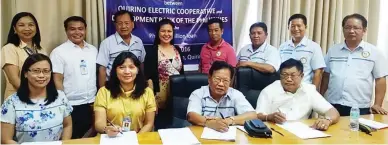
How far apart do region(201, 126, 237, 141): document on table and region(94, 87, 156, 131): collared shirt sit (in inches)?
18.0

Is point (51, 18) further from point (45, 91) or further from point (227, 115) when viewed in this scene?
point (227, 115)

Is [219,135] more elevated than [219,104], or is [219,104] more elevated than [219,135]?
[219,104]

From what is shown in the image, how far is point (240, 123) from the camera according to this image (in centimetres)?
218

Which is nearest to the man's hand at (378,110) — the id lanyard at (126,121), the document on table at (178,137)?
the document on table at (178,137)

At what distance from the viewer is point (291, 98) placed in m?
2.43

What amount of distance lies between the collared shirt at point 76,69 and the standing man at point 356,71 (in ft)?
6.64

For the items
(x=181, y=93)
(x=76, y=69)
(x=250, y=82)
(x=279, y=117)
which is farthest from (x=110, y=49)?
(x=279, y=117)

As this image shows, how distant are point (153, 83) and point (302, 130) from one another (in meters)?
1.26

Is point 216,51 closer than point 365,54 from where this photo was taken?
No

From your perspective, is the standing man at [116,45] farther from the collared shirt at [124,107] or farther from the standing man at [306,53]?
the standing man at [306,53]

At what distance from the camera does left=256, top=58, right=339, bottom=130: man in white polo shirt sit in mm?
2385

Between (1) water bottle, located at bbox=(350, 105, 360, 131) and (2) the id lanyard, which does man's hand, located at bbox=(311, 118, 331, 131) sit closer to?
(1) water bottle, located at bbox=(350, 105, 360, 131)

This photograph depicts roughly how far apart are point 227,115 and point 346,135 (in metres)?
0.75

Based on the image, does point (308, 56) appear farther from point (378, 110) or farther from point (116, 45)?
point (116, 45)
